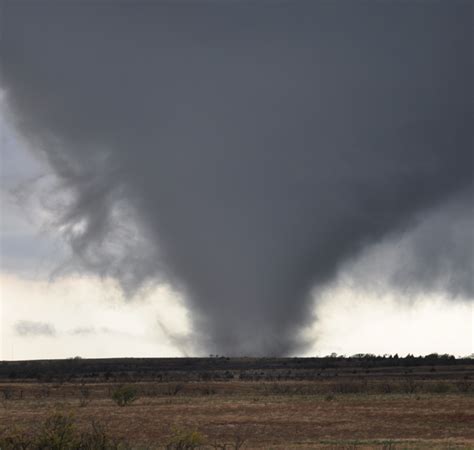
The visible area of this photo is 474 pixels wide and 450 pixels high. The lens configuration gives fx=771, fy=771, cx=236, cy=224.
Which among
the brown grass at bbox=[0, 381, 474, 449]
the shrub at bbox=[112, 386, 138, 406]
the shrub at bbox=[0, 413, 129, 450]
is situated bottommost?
the shrub at bbox=[0, 413, 129, 450]

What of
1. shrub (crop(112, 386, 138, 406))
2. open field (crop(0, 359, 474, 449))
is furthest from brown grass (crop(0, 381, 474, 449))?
shrub (crop(112, 386, 138, 406))

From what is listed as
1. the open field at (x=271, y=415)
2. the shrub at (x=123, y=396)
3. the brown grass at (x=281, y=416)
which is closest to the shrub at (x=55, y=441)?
the open field at (x=271, y=415)

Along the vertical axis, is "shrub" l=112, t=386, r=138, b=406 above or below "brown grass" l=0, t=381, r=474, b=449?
above

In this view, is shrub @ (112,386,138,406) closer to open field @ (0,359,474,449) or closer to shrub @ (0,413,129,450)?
open field @ (0,359,474,449)

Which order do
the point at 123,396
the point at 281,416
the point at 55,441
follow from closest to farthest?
the point at 55,441
the point at 281,416
the point at 123,396

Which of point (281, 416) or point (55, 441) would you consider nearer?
point (55, 441)

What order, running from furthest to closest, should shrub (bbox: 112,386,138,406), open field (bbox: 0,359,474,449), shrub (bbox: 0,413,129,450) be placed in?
shrub (bbox: 112,386,138,406)
open field (bbox: 0,359,474,449)
shrub (bbox: 0,413,129,450)

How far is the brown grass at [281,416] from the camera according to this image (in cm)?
3588

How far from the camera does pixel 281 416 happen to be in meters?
45.0

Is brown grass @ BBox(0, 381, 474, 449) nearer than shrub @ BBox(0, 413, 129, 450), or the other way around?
shrub @ BBox(0, 413, 129, 450)

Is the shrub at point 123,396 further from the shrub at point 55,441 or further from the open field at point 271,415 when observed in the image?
the shrub at point 55,441

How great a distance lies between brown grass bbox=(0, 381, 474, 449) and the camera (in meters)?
35.9

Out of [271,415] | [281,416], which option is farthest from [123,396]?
[281,416]

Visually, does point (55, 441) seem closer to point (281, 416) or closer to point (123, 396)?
point (281, 416)
